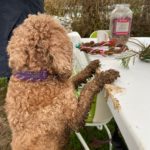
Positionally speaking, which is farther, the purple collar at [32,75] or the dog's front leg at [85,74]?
the dog's front leg at [85,74]

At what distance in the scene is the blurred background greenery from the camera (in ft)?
17.5

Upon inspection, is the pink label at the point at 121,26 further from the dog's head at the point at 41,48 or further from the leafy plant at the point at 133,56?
the dog's head at the point at 41,48

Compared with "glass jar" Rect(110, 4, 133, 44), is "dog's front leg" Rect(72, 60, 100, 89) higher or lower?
lower

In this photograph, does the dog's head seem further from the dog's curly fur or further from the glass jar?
the glass jar

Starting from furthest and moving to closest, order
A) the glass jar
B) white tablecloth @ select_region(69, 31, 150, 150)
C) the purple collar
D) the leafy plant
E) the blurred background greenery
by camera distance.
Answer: the blurred background greenery < the glass jar < the leafy plant < the purple collar < white tablecloth @ select_region(69, 31, 150, 150)

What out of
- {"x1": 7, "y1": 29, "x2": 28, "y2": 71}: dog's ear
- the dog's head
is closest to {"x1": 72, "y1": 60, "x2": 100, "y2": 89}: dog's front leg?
the dog's head

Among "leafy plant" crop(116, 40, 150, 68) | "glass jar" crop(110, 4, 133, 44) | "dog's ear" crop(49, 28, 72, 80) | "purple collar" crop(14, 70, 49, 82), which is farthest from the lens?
"glass jar" crop(110, 4, 133, 44)

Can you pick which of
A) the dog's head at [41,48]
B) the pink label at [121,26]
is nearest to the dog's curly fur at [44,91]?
the dog's head at [41,48]

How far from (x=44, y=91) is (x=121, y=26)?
2.48ft

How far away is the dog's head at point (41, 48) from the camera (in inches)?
63.7

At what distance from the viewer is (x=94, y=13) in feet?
17.6

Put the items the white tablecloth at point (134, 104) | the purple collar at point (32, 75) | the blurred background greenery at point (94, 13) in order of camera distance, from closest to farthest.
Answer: the white tablecloth at point (134, 104), the purple collar at point (32, 75), the blurred background greenery at point (94, 13)

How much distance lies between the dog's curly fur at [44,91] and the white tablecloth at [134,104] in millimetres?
104

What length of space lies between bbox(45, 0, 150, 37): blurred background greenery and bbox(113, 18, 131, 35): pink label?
122 inches
